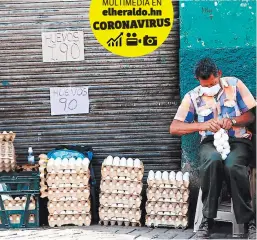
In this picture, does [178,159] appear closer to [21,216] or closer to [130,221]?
[130,221]

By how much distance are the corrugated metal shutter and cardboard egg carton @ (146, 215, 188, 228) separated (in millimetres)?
854

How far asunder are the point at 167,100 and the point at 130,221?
143 cm

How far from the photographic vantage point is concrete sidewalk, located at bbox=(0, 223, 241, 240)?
→ 298 inches

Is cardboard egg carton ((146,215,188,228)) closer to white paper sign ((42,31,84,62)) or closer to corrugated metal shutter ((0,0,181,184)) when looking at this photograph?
corrugated metal shutter ((0,0,181,184))

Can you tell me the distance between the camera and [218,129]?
7.49 metres

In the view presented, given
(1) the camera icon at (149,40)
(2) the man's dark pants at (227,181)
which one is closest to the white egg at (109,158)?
(2) the man's dark pants at (227,181)

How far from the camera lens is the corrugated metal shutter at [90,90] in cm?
856

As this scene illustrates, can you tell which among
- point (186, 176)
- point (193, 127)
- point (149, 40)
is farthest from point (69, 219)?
point (149, 40)

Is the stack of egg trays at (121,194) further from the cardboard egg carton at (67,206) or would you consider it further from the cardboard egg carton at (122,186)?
the cardboard egg carton at (67,206)

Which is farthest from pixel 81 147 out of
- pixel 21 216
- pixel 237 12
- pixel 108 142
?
pixel 237 12

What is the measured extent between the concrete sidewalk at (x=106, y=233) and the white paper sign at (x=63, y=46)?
1.88 metres

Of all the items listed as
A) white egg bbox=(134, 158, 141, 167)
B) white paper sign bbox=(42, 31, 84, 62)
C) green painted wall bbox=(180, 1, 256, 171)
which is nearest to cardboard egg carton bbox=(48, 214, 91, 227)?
white egg bbox=(134, 158, 141, 167)

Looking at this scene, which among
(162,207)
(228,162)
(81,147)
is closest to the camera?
(228,162)

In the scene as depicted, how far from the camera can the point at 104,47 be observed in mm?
→ 8578
